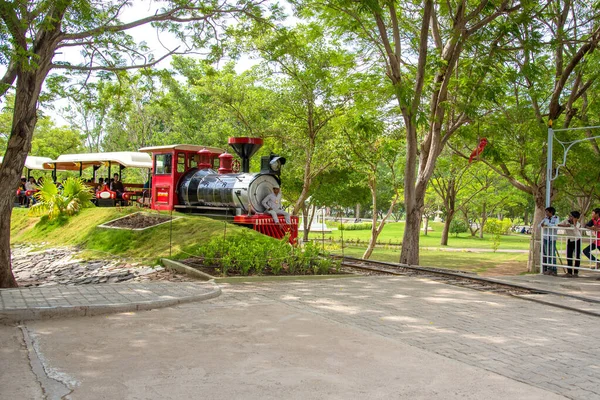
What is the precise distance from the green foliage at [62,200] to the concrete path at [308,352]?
13.1m

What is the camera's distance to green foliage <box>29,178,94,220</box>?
2002 cm

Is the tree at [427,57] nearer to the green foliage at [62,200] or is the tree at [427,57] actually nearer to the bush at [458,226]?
the green foliage at [62,200]

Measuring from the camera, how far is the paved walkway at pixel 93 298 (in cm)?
720

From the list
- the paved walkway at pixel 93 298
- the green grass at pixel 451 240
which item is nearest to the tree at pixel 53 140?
the green grass at pixel 451 240

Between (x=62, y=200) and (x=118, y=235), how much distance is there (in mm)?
5760

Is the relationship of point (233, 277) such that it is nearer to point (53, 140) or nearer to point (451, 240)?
point (53, 140)

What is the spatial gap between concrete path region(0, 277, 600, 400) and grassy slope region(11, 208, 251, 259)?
5317mm

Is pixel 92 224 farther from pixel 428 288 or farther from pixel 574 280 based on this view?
pixel 574 280

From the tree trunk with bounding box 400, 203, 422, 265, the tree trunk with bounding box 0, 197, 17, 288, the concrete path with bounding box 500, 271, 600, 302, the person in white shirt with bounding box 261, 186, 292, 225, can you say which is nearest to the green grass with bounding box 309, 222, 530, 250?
the person in white shirt with bounding box 261, 186, 292, 225

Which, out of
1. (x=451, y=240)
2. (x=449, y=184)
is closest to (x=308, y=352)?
(x=449, y=184)

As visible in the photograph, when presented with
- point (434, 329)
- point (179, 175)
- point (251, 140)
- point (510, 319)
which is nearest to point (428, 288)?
point (510, 319)

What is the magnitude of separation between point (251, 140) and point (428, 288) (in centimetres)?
856

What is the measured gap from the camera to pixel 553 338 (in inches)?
272

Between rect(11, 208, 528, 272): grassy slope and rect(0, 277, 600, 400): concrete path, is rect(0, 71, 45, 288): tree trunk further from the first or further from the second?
rect(11, 208, 528, 272): grassy slope
